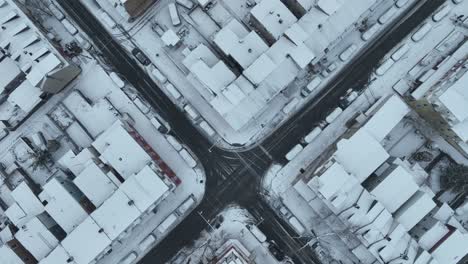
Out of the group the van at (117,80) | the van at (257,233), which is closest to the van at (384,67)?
the van at (257,233)

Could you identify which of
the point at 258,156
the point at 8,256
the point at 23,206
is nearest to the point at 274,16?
the point at 258,156

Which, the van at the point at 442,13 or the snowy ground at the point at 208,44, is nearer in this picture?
the van at the point at 442,13

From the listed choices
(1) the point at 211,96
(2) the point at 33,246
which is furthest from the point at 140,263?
(1) the point at 211,96

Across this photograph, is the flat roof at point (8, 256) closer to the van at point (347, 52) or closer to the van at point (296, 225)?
the van at point (296, 225)

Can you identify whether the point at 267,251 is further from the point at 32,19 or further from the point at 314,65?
the point at 32,19

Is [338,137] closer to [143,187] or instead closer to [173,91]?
[173,91]

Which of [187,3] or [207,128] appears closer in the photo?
[207,128]

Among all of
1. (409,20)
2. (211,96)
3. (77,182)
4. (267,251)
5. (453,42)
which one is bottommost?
(267,251)
